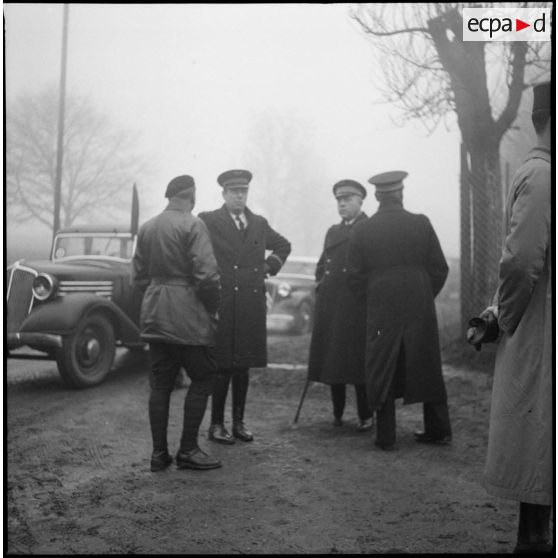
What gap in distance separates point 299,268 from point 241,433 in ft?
24.3

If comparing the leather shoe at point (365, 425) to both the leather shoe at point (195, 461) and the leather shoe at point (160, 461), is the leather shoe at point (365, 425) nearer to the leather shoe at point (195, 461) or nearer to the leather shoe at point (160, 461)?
the leather shoe at point (195, 461)

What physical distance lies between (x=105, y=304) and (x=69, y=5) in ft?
11.7

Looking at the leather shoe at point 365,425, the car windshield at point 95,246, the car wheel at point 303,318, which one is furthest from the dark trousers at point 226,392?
the car wheel at point 303,318

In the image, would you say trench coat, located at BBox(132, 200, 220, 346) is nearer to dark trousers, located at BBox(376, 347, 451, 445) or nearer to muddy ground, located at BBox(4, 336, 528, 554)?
muddy ground, located at BBox(4, 336, 528, 554)

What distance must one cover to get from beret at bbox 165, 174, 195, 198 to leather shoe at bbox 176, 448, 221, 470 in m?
1.53

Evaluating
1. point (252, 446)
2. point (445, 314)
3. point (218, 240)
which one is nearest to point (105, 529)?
point (252, 446)

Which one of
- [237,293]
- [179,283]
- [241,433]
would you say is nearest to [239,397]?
[241,433]

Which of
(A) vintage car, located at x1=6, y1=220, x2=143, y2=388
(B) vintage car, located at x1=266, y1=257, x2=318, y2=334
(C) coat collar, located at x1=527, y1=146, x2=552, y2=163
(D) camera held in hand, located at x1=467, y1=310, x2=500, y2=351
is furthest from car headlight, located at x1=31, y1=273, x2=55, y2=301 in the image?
(C) coat collar, located at x1=527, y1=146, x2=552, y2=163

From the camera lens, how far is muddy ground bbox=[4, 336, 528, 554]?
279 cm

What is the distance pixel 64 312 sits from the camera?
20.4 ft

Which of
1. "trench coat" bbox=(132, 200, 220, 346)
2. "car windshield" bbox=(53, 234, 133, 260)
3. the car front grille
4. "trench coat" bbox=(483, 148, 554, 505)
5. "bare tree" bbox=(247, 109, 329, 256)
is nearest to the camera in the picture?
"trench coat" bbox=(483, 148, 554, 505)

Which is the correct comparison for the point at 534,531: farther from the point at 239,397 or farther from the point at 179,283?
the point at 239,397

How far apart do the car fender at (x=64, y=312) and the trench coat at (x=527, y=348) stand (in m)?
4.55

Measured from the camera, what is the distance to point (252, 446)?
14.5 feet
